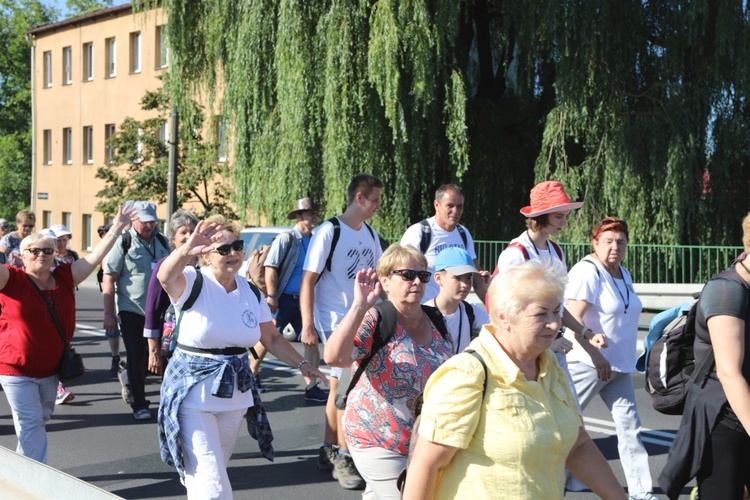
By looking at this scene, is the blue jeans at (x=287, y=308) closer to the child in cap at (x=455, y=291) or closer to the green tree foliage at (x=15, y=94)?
the child in cap at (x=455, y=291)

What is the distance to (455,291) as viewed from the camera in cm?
489

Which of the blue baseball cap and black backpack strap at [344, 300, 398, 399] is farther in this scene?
the blue baseball cap

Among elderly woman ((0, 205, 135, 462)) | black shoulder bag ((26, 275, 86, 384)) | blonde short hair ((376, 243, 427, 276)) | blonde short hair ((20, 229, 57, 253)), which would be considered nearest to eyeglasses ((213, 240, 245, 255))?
blonde short hair ((376, 243, 427, 276))

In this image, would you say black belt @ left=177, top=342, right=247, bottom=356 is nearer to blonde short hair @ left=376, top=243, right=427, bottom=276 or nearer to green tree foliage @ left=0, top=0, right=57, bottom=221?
blonde short hair @ left=376, top=243, right=427, bottom=276

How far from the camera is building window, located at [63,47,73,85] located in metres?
43.5

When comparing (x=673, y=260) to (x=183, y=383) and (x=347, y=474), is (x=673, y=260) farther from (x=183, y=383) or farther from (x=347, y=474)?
(x=183, y=383)

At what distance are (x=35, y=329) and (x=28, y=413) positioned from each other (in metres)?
0.52

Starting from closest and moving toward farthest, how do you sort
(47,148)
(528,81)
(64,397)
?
(64,397) → (528,81) → (47,148)

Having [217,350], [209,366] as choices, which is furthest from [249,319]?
[209,366]

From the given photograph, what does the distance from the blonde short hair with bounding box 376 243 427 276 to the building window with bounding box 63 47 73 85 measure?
41.9 meters

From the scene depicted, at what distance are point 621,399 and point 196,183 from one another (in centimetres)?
2403

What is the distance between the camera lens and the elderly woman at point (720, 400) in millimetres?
3768

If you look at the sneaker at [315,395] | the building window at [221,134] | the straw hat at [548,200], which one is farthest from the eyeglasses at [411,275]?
the building window at [221,134]

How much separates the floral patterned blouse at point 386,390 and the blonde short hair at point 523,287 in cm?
113
